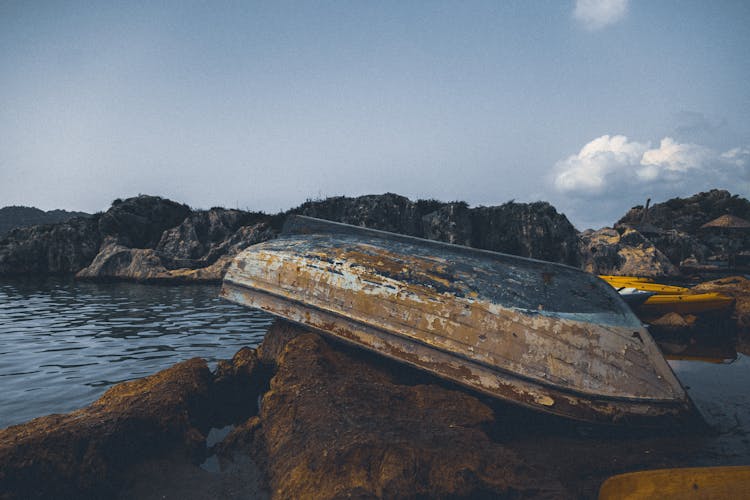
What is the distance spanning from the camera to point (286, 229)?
4.87 meters

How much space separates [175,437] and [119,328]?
6.15 m

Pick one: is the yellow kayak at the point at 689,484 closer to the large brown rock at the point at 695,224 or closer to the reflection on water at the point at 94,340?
the reflection on water at the point at 94,340

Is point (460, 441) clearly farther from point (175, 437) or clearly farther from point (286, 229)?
point (286, 229)

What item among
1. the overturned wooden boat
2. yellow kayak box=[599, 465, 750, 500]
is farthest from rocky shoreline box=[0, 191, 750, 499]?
yellow kayak box=[599, 465, 750, 500]

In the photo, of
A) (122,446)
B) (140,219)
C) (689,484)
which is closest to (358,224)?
(140,219)

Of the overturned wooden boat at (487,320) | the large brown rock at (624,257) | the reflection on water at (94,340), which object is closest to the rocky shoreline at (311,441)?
the overturned wooden boat at (487,320)

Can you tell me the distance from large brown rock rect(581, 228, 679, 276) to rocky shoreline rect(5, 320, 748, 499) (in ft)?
67.0

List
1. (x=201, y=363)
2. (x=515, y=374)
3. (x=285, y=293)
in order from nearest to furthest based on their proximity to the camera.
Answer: (x=515, y=374) < (x=201, y=363) < (x=285, y=293)

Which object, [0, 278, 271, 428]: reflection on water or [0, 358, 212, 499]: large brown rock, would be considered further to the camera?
[0, 278, 271, 428]: reflection on water

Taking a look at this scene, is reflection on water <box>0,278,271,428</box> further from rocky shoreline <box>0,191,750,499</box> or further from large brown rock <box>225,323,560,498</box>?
large brown rock <box>225,323,560,498</box>

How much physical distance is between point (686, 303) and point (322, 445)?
30.4ft

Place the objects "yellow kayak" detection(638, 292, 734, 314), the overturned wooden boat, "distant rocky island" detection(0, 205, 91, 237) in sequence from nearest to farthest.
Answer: the overturned wooden boat < "yellow kayak" detection(638, 292, 734, 314) < "distant rocky island" detection(0, 205, 91, 237)

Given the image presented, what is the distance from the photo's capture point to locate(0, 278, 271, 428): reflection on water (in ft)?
13.5

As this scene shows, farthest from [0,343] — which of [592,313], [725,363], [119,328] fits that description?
[725,363]
